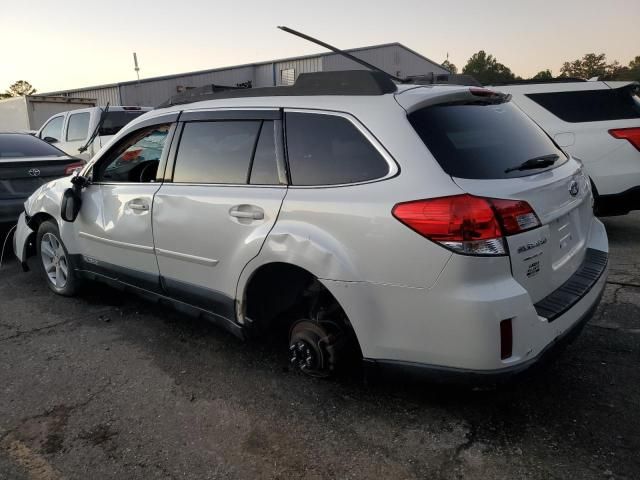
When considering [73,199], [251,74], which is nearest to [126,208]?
[73,199]

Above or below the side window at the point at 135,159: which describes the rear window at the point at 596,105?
above

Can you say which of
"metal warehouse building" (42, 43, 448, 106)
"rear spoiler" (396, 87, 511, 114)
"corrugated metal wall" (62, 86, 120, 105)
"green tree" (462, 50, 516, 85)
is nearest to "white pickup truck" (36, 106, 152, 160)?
"rear spoiler" (396, 87, 511, 114)

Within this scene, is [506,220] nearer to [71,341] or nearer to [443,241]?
[443,241]

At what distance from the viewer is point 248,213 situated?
2.83 m

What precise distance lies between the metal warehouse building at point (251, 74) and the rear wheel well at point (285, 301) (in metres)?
26.3

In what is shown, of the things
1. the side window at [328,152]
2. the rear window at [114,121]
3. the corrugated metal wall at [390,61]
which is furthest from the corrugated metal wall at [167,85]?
the side window at [328,152]

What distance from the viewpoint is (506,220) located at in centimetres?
219

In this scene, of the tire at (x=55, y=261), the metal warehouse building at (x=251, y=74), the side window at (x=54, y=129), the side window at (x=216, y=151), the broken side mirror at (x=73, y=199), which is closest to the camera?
the side window at (x=216, y=151)

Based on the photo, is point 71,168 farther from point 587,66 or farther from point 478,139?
point 587,66

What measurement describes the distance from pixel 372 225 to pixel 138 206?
192 centimetres

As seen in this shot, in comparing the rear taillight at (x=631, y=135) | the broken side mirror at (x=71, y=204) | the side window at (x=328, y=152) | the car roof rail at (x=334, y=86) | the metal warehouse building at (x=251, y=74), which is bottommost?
the broken side mirror at (x=71, y=204)

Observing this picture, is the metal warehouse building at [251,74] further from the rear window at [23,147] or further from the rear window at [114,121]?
the rear window at [23,147]

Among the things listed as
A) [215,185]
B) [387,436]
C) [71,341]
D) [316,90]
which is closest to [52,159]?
[71,341]

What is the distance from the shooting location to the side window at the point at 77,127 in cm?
1066
